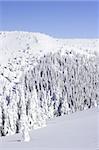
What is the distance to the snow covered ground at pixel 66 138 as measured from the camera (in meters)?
14.1

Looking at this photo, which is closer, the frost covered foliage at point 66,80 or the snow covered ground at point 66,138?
the snow covered ground at point 66,138

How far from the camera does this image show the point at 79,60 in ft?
512

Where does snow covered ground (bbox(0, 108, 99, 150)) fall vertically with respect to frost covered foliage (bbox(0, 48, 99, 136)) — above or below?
below

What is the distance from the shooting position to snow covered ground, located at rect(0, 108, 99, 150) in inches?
554

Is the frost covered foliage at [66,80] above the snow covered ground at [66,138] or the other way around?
above

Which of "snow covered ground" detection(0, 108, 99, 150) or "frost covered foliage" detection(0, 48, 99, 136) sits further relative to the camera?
"frost covered foliage" detection(0, 48, 99, 136)

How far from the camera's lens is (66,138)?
15984 mm

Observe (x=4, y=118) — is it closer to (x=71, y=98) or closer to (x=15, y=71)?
(x=71, y=98)

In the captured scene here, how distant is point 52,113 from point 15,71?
93.4 m

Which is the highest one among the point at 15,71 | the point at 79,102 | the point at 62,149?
the point at 15,71

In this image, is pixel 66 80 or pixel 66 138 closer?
pixel 66 138

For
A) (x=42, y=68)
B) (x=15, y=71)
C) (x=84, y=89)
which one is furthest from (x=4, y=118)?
(x=15, y=71)

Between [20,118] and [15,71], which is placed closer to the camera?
[20,118]

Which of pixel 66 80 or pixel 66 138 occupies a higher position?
pixel 66 80
